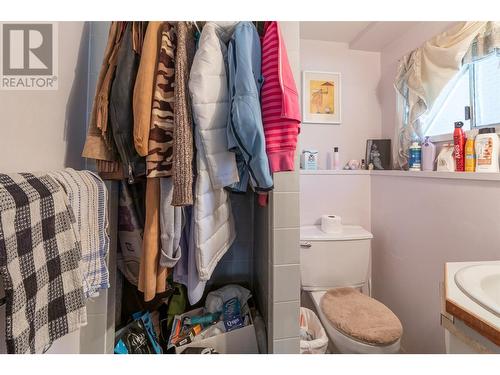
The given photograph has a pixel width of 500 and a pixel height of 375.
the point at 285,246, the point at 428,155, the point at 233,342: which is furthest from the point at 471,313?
the point at 428,155

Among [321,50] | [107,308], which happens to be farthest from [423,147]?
[107,308]

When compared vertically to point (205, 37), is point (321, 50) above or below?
above

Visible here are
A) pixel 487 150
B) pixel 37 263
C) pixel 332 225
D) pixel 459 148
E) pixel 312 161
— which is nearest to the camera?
pixel 37 263

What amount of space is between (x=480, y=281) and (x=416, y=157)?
902 mm

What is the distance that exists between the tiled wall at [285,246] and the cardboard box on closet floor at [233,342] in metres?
0.12

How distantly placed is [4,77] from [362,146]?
6.15ft

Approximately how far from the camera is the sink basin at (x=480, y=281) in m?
0.59

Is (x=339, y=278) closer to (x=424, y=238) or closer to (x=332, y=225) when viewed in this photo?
(x=332, y=225)

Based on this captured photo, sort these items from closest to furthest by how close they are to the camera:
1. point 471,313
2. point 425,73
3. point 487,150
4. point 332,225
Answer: point 471,313 → point 487,150 → point 425,73 → point 332,225

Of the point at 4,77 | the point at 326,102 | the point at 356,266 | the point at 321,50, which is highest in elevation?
the point at 321,50

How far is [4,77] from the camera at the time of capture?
2.03ft

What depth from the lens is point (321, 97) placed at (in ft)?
5.58

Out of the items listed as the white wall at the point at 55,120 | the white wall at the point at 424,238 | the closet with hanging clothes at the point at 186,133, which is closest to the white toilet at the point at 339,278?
the white wall at the point at 424,238
